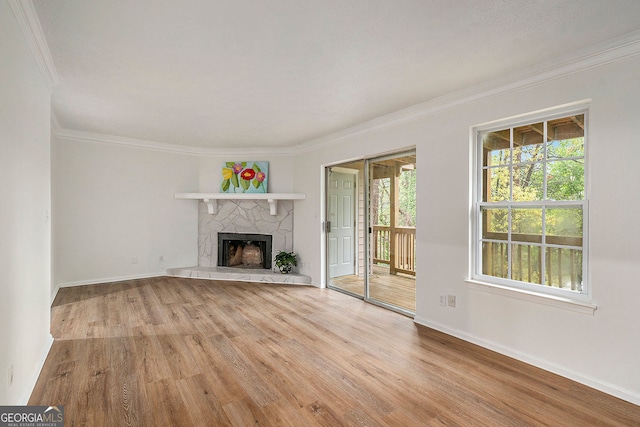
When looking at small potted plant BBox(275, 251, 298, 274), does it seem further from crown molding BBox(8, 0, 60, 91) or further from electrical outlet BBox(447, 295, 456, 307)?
crown molding BBox(8, 0, 60, 91)

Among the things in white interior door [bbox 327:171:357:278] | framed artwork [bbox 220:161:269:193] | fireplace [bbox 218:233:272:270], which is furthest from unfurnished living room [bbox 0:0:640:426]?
fireplace [bbox 218:233:272:270]

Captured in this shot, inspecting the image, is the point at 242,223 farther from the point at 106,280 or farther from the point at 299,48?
the point at 299,48

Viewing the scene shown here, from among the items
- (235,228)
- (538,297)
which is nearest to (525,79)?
(538,297)

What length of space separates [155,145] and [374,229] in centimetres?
417

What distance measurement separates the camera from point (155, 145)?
575 centimetres

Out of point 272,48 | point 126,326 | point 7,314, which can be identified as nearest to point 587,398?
point 272,48

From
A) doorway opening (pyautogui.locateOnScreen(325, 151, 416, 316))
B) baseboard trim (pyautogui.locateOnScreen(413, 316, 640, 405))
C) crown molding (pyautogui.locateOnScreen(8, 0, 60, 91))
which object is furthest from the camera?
doorway opening (pyautogui.locateOnScreen(325, 151, 416, 316))

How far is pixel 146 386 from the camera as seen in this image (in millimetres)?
2338

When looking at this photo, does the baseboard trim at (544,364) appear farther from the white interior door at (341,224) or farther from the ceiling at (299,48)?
the ceiling at (299,48)

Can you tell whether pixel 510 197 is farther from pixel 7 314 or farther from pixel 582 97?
pixel 7 314

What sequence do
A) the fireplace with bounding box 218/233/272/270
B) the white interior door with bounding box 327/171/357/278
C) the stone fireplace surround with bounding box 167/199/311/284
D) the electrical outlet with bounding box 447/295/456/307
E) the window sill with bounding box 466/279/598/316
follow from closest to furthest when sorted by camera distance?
the window sill with bounding box 466/279/598/316, the electrical outlet with bounding box 447/295/456/307, the white interior door with bounding box 327/171/357/278, the stone fireplace surround with bounding box 167/199/311/284, the fireplace with bounding box 218/233/272/270

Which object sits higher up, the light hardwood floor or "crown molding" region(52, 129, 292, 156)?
"crown molding" region(52, 129, 292, 156)

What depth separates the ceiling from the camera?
190 centimetres

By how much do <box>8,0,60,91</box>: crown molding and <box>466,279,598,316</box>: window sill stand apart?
3917mm
